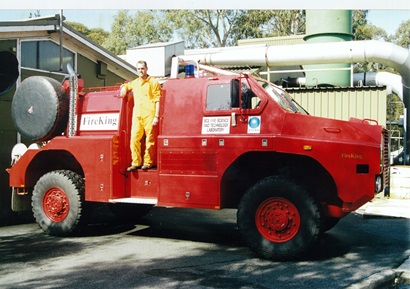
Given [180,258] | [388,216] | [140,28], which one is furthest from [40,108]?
[388,216]

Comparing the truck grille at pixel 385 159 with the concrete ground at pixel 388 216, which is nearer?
the concrete ground at pixel 388 216

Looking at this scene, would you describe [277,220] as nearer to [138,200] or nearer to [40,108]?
[138,200]

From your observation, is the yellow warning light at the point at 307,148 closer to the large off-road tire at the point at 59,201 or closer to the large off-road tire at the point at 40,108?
the large off-road tire at the point at 59,201

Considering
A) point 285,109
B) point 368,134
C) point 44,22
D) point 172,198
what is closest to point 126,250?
point 172,198

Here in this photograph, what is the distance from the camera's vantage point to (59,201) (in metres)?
8.62

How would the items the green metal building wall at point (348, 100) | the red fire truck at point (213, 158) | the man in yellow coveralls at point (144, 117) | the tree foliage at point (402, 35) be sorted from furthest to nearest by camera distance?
the green metal building wall at point (348, 100) → the man in yellow coveralls at point (144, 117) → the red fire truck at point (213, 158) → the tree foliage at point (402, 35)

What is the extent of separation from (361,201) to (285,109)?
168 cm

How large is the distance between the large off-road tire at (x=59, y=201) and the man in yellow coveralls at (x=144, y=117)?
110cm

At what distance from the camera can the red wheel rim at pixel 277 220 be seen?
6828mm

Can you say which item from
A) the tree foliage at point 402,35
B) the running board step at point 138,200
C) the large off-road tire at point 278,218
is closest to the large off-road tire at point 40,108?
the running board step at point 138,200

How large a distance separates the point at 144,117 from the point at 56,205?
2.27 m

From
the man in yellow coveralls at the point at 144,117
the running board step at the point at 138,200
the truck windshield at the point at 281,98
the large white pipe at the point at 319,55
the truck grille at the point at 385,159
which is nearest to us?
the truck grille at the point at 385,159

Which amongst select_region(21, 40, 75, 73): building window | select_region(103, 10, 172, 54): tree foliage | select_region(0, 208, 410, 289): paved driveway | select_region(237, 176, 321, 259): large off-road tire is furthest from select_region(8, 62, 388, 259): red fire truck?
select_region(21, 40, 75, 73): building window

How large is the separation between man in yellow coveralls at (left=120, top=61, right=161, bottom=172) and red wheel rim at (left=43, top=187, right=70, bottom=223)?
4.55 ft
